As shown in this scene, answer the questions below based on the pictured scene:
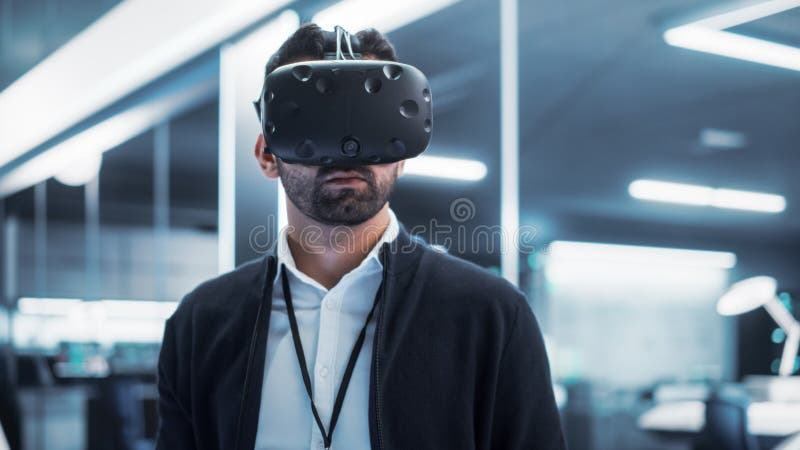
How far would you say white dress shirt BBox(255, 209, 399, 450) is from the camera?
45.3 inches

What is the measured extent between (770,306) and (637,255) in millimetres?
2033

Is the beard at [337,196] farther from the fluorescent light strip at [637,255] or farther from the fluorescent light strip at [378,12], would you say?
the fluorescent light strip at [637,255]

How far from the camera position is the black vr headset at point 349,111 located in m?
0.86

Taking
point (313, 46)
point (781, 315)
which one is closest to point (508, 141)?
point (781, 315)

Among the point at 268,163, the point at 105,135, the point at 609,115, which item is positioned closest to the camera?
the point at 268,163

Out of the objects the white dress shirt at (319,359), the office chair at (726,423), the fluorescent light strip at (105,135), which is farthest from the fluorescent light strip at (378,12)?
the office chair at (726,423)

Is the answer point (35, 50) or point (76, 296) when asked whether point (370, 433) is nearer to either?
point (35, 50)

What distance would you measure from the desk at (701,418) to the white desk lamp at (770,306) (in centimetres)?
11

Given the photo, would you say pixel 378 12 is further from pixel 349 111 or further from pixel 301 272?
pixel 349 111

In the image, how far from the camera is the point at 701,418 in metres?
3.99

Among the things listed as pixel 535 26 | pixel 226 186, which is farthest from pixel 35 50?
pixel 535 26

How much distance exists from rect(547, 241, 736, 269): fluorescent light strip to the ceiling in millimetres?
59

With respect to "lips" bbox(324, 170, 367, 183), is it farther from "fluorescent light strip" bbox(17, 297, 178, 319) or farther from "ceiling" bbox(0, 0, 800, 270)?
"fluorescent light strip" bbox(17, 297, 178, 319)

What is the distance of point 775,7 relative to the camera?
1.44 m
